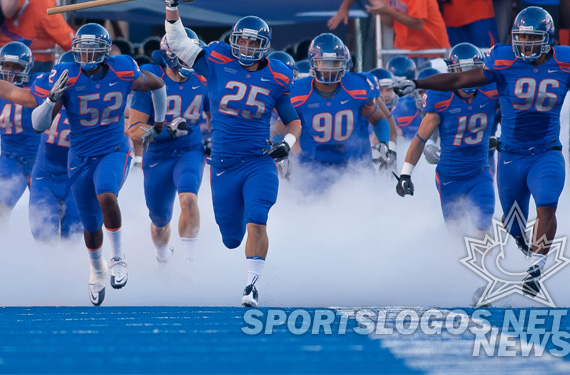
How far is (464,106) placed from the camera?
775 cm

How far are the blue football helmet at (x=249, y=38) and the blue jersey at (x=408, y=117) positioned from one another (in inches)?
145

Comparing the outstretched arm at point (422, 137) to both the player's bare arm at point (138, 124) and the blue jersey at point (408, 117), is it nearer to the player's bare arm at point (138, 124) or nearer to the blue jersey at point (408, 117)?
the player's bare arm at point (138, 124)

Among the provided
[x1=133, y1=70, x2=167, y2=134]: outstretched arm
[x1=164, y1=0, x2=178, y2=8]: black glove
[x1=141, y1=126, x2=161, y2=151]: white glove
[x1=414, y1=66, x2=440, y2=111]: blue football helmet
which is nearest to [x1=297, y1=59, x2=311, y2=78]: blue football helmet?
[x1=414, y1=66, x2=440, y2=111]: blue football helmet

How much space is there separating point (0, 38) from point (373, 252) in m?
4.49

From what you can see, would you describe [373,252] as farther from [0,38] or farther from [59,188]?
[0,38]

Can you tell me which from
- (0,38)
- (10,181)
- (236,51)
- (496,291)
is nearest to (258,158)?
(236,51)

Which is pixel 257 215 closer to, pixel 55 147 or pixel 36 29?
pixel 55 147

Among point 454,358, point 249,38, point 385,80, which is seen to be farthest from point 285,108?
point 385,80

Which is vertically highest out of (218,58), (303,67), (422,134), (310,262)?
(218,58)

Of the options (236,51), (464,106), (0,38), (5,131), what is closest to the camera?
(236,51)

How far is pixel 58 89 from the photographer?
6.83 metres

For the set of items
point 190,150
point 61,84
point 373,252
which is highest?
point 61,84

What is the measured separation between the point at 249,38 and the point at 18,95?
165 cm

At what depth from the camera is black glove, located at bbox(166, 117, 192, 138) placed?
7.76 m
